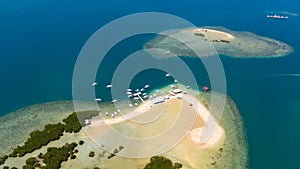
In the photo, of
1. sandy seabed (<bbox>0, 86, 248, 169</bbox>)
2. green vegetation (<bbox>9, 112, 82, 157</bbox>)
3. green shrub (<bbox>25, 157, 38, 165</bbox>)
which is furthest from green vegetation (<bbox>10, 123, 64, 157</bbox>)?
green shrub (<bbox>25, 157, 38, 165</bbox>)

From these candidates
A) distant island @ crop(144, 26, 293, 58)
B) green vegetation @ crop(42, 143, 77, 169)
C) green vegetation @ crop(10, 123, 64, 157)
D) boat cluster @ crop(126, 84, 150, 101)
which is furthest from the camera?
distant island @ crop(144, 26, 293, 58)

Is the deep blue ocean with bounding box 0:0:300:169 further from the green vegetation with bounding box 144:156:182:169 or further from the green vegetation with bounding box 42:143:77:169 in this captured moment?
the green vegetation with bounding box 42:143:77:169

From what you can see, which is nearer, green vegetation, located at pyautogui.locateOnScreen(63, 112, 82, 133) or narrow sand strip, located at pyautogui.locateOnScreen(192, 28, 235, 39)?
green vegetation, located at pyautogui.locateOnScreen(63, 112, 82, 133)

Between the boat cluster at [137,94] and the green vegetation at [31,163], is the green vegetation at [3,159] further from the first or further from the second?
the boat cluster at [137,94]

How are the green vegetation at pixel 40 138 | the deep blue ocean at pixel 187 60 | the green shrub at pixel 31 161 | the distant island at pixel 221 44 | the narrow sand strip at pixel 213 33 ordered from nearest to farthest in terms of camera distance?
the green shrub at pixel 31 161 < the green vegetation at pixel 40 138 < the deep blue ocean at pixel 187 60 < the distant island at pixel 221 44 < the narrow sand strip at pixel 213 33

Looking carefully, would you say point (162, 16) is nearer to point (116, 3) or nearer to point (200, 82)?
point (116, 3)

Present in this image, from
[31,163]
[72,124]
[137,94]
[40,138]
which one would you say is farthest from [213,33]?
[31,163]

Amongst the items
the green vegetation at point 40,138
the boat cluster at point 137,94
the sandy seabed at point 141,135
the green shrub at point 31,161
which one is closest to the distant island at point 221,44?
the boat cluster at point 137,94

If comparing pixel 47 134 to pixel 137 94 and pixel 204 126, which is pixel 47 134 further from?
pixel 204 126

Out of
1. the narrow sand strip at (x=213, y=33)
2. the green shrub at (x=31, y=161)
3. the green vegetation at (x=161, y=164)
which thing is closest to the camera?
the green vegetation at (x=161, y=164)
